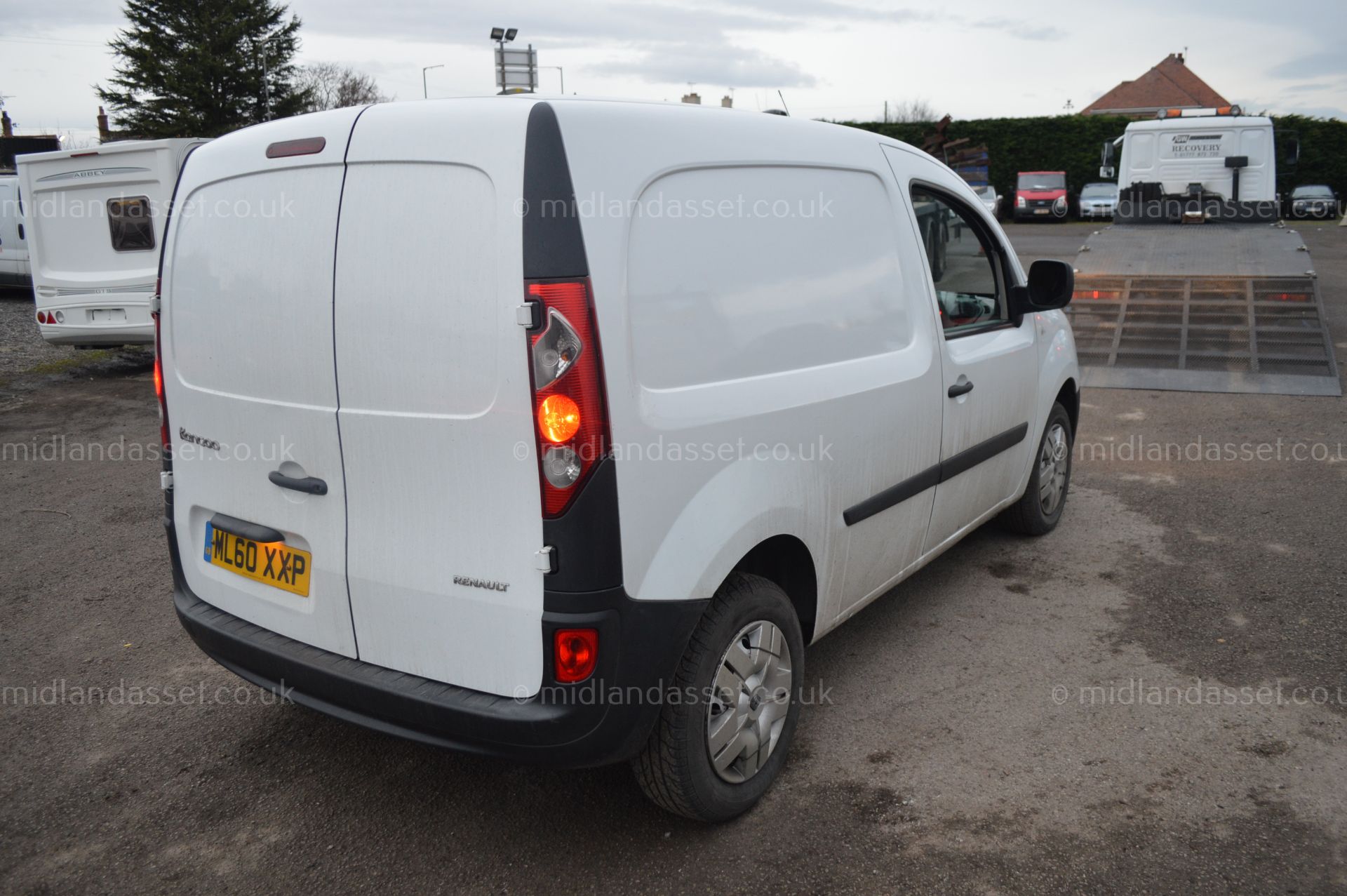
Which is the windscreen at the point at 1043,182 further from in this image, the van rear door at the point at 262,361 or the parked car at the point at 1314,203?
the van rear door at the point at 262,361

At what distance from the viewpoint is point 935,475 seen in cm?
366

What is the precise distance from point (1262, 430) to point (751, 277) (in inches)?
232

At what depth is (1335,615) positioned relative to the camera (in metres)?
4.08

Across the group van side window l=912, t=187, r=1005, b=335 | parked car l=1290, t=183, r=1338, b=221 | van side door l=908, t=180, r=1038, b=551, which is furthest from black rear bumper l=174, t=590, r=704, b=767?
parked car l=1290, t=183, r=1338, b=221

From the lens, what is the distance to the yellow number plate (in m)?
2.68

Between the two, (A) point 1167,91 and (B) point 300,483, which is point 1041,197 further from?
(A) point 1167,91

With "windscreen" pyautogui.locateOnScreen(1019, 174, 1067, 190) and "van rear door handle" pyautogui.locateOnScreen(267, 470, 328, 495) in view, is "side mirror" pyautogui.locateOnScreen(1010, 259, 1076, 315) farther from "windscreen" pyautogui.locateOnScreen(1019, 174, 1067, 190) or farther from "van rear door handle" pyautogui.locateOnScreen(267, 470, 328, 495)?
"windscreen" pyautogui.locateOnScreen(1019, 174, 1067, 190)

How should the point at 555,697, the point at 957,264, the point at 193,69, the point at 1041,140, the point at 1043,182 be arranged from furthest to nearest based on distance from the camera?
the point at 193,69 → the point at 1041,140 → the point at 1043,182 → the point at 957,264 → the point at 555,697

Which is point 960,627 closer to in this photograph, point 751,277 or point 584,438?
point 751,277

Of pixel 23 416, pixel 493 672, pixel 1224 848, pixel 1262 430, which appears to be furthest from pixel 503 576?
pixel 23 416

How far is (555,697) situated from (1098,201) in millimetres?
32324

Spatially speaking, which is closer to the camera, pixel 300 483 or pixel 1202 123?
pixel 300 483

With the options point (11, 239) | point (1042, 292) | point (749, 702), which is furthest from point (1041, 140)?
point (749, 702)

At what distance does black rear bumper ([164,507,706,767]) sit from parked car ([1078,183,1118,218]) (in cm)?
3168
